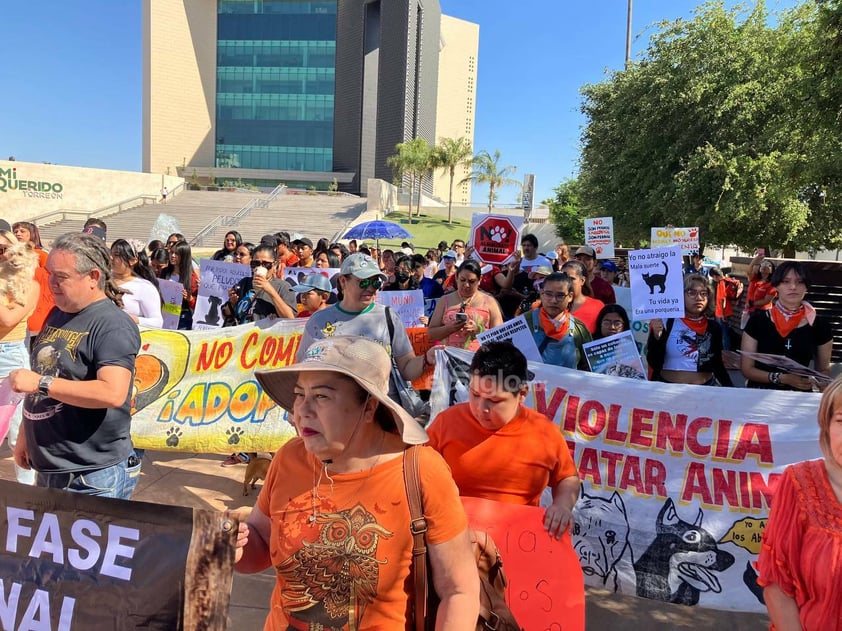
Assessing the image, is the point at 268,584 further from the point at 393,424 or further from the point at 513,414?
the point at 393,424

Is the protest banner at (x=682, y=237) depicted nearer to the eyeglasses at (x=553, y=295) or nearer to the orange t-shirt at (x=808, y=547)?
the eyeglasses at (x=553, y=295)

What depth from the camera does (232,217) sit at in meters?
39.8

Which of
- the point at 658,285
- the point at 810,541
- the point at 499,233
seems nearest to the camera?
the point at 810,541

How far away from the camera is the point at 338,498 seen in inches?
66.0

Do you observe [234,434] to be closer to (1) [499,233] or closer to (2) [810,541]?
(1) [499,233]

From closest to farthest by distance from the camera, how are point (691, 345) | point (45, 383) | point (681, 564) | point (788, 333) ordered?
1. point (45, 383)
2. point (681, 564)
3. point (788, 333)
4. point (691, 345)

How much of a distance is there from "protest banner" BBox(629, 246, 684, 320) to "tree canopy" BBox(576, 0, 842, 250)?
9.36 m

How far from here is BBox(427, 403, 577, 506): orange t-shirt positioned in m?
2.81

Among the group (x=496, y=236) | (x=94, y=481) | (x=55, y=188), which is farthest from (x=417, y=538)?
(x=55, y=188)

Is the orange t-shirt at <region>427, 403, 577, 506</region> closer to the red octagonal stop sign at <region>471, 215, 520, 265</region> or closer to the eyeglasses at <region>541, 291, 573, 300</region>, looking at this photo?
the eyeglasses at <region>541, 291, 573, 300</region>

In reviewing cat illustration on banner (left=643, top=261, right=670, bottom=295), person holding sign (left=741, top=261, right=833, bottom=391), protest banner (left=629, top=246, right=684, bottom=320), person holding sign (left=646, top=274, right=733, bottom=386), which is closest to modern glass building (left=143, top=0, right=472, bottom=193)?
protest banner (left=629, top=246, right=684, bottom=320)

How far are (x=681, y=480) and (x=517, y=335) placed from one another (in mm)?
1424

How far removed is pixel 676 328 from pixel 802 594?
3035 millimetres

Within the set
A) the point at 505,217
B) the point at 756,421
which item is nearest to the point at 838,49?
the point at 505,217
